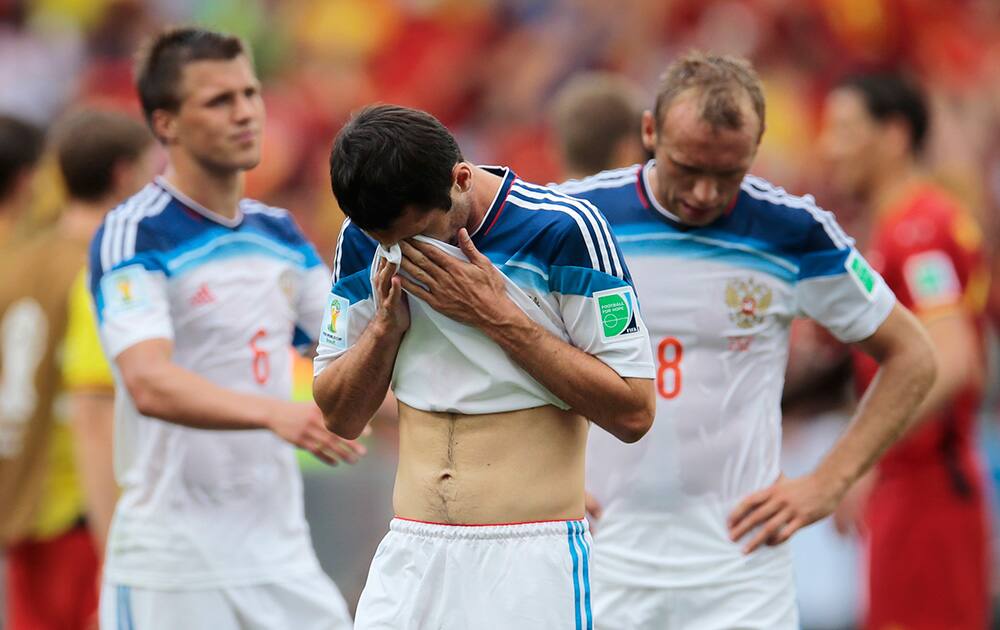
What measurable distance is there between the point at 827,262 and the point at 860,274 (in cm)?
11

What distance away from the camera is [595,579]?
4715mm

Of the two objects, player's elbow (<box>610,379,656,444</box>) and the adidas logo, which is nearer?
player's elbow (<box>610,379,656,444</box>)

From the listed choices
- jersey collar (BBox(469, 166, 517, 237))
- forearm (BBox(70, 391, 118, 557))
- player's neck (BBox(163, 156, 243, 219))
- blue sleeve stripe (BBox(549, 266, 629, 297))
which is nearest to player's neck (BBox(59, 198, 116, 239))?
forearm (BBox(70, 391, 118, 557))

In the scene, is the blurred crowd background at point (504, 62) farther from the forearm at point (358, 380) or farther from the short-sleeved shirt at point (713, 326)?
Result: the forearm at point (358, 380)

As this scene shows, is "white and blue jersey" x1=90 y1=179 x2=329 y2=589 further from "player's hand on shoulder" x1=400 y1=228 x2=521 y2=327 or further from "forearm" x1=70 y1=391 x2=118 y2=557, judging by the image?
"player's hand on shoulder" x1=400 y1=228 x2=521 y2=327

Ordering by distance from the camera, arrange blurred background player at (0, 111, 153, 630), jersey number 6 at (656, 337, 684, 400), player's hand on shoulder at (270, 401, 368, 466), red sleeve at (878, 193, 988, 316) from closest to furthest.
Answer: player's hand on shoulder at (270, 401, 368, 466)
jersey number 6 at (656, 337, 684, 400)
red sleeve at (878, 193, 988, 316)
blurred background player at (0, 111, 153, 630)

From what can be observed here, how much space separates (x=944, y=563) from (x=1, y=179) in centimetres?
474

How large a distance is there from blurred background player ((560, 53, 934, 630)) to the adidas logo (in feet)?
4.61

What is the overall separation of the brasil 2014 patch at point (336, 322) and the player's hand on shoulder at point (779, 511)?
138 cm

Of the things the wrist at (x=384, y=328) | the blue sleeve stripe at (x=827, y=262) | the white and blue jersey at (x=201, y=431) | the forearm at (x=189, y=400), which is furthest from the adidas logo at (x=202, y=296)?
the blue sleeve stripe at (x=827, y=262)

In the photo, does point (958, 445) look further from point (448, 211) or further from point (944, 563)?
point (448, 211)

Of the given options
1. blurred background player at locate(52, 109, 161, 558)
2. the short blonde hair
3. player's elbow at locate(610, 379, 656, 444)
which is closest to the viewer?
player's elbow at locate(610, 379, 656, 444)

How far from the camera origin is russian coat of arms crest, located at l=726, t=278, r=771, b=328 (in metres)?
4.62

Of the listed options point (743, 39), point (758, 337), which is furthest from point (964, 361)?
point (743, 39)
